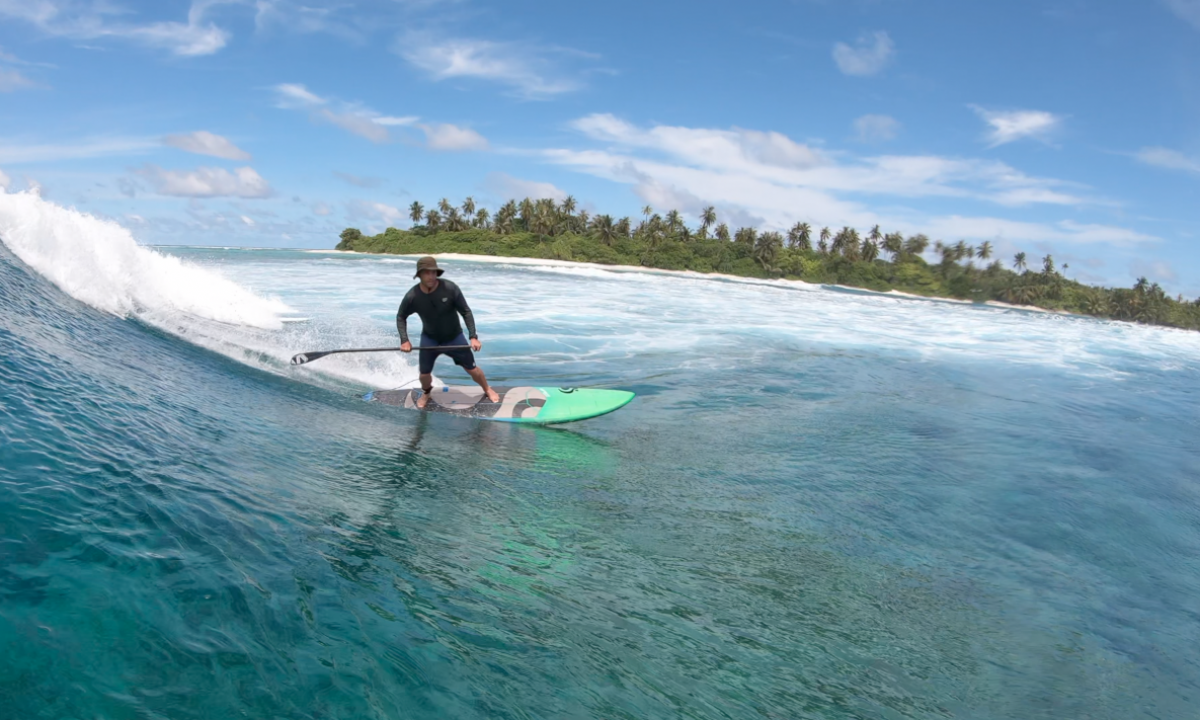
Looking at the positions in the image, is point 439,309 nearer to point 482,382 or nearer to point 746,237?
point 482,382

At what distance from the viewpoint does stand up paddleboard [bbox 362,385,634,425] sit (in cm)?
919

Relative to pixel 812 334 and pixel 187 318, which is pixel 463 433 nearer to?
pixel 187 318

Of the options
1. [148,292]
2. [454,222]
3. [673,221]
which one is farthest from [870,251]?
[148,292]

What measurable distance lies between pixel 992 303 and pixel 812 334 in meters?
102

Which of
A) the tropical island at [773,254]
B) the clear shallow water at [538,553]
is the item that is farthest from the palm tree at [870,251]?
the clear shallow water at [538,553]

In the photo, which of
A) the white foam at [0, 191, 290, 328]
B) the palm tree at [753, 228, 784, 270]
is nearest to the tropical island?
the palm tree at [753, 228, 784, 270]

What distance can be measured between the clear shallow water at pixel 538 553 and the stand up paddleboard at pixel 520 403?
414mm

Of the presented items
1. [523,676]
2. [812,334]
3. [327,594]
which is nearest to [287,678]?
[327,594]

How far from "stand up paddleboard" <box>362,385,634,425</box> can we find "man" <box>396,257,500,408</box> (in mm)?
167

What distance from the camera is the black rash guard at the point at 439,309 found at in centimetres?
902

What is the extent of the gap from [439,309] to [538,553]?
5233mm

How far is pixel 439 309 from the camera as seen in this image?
9.12 metres

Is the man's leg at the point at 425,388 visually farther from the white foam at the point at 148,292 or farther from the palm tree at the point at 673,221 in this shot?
the palm tree at the point at 673,221

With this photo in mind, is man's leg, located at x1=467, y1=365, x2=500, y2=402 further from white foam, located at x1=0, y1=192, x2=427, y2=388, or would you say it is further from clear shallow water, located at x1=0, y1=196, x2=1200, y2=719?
white foam, located at x1=0, y1=192, x2=427, y2=388
